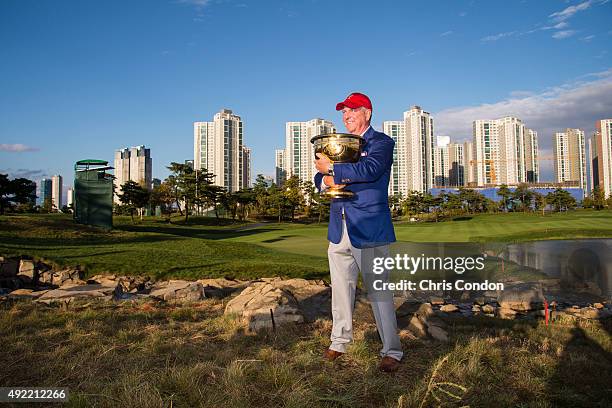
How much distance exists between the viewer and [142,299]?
19.3 feet

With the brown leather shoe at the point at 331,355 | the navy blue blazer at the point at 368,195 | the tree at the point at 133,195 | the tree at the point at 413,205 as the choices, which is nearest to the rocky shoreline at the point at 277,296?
the brown leather shoe at the point at 331,355

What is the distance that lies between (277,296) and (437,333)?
182cm

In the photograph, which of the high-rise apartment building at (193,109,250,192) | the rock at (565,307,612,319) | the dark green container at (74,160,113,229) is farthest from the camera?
the high-rise apartment building at (193,109,250,192)

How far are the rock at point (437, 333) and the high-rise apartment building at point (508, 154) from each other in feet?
305

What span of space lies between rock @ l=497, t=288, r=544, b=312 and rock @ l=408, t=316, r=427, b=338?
24.0 ft

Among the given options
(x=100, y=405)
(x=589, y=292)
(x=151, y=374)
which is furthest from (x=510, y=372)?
(x=589, y=292)

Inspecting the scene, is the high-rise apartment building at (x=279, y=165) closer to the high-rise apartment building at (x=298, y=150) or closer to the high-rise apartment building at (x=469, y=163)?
the high-rise apartment building at (x=298, y=150)

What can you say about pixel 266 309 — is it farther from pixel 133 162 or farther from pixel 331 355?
pixel 133 162

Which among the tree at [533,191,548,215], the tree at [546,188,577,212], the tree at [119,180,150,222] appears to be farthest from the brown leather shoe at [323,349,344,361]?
the tree at [546,188,577,212]

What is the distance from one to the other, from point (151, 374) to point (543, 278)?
44.2 feet

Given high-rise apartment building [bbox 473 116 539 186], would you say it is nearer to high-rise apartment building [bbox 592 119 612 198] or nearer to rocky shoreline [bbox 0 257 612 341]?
high-rise apartment building [bbox 592 119 612 198]

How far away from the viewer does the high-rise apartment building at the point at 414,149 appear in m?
82.4

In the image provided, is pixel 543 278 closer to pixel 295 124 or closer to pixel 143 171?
pixel 295 124

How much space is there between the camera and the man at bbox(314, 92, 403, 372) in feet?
9.00
